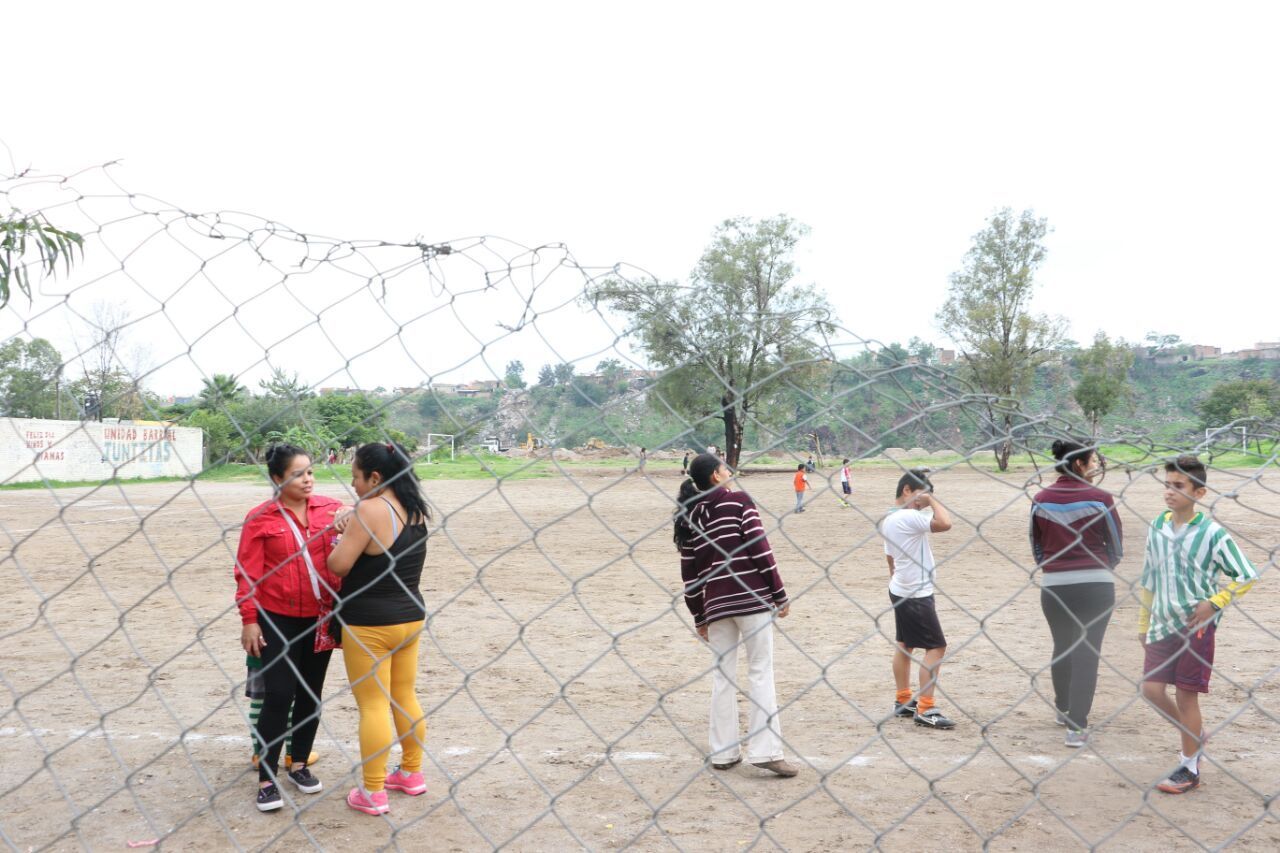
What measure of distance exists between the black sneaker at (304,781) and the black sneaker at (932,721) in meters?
3.16

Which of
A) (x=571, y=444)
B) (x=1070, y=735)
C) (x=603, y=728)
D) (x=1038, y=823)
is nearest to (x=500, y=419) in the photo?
(x=571, y=444)

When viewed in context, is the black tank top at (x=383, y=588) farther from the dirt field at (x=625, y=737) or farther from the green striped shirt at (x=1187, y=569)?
the green striped shirt at (x=1187, y=569)

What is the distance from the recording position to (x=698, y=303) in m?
2.17

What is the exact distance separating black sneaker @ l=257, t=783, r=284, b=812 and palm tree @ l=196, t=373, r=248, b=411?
2.01 metres

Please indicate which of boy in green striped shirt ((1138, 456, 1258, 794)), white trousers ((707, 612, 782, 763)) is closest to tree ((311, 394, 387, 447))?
white trousers ((707, 612, 782, 763))

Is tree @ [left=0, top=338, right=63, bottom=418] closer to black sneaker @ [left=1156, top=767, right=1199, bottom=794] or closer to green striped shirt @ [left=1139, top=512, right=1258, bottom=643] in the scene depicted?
green striped shirt @ [left=1139, top=512, right=1258, bottom=643]

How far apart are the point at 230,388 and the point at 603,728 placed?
10.9 ft

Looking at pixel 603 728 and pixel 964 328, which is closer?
pixel 603 728

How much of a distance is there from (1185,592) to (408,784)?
335 centimetres

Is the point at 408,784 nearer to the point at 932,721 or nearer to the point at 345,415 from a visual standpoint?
the point at 345,415

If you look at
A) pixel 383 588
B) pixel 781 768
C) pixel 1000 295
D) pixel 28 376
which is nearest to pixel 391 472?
pixel 383 588

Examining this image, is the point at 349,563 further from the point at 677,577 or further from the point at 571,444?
the point at 677,577

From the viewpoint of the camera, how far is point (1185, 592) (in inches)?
142

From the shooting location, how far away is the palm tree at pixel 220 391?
217 cm
